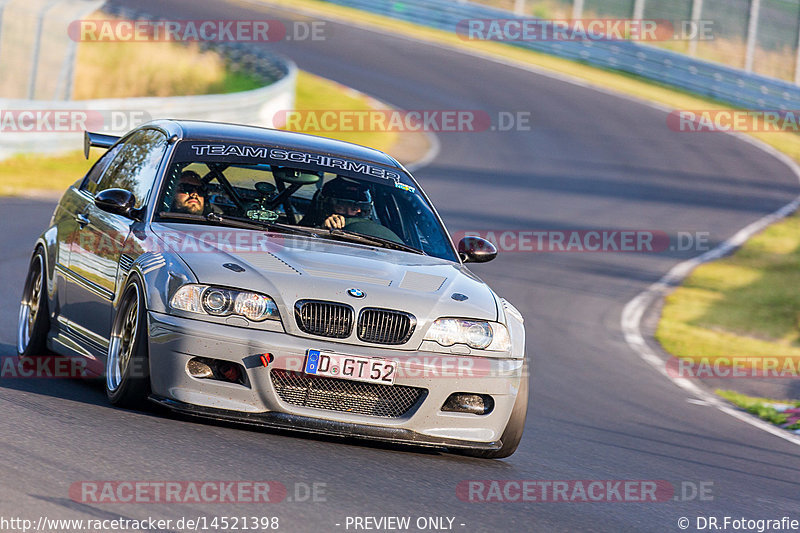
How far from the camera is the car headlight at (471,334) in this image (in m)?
6.25

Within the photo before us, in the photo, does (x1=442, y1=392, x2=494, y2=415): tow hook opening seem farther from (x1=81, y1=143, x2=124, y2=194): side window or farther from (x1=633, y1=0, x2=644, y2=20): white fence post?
(x1=633, y1=0, x2=644, y2=20): white fence post

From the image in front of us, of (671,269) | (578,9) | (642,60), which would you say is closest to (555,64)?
(642,60)

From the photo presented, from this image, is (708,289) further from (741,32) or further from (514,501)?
(741,32)

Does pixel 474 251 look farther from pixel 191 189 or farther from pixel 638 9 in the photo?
pixel 638 9

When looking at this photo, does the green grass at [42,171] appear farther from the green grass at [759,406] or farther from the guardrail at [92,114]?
the green grass at [759,406]

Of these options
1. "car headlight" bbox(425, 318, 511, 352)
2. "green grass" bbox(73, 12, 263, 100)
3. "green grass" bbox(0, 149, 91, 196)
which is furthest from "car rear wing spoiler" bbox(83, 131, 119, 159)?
"green grass" bbox(73, 12, 263, 100)

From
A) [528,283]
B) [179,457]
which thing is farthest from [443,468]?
[528,283]

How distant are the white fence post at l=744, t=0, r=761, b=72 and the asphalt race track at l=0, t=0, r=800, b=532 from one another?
1326cm

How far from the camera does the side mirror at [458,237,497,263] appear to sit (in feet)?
25.3

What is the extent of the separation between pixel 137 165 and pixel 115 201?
2.50 ft

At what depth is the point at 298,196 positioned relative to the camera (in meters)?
7.38

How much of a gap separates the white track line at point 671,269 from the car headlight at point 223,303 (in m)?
4.94

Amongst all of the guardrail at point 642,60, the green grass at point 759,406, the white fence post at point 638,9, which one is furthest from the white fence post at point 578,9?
the green grass at point 759,406

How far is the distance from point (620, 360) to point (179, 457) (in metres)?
7.76
